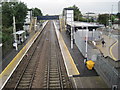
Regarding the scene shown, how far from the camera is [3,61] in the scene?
1361cm

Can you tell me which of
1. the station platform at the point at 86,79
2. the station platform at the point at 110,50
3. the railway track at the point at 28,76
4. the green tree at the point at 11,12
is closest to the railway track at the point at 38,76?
the railway track at the point at 28,76

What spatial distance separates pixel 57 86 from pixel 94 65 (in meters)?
3.45

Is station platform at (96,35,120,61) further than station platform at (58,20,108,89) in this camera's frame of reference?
Yes

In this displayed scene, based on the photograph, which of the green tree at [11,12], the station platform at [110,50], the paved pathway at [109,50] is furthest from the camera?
the green tree at [11,12]

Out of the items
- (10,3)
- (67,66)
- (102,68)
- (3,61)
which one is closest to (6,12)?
(10,3)

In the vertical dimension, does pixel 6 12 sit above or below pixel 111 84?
above

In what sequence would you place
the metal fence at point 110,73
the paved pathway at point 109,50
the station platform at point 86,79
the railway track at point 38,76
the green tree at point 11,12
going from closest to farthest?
the metal fence at point 110,73 → the station platform at point 86,79 → the railway track at point 38,76 → the paved pathway at point 109,50 → the green tree at point 11,12

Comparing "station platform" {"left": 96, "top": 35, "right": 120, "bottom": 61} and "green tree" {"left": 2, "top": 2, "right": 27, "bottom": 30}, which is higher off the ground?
"green tree" {"left": 2, "top": 2, "right": 27, "bottom": 30}

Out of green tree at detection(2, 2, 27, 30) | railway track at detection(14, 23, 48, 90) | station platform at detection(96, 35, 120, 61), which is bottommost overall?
railway track at detection(14, 23, 48, 90)

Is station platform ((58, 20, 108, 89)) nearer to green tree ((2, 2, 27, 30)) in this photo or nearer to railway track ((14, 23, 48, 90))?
railway track ((14, 23, 48, 90))

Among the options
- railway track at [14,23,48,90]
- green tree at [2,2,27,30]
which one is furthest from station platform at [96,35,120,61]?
green tree at [2,2,27,30]

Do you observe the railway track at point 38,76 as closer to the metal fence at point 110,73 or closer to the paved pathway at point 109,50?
the metal fence at point 110,73

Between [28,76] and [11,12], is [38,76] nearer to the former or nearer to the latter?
[28,76]

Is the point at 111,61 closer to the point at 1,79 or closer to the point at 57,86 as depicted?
the point at 57,86
